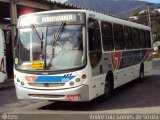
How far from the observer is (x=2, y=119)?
34.2 ft

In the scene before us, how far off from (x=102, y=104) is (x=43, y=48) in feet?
8.57

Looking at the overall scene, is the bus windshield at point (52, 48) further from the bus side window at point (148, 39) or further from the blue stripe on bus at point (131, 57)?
the bus side window at point (148, 39)

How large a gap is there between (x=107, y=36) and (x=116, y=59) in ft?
4.11

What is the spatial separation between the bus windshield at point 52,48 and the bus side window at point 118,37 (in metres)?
3.31

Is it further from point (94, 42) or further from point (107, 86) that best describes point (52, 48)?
point (107, 86)

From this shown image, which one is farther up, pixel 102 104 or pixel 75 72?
pixel 75 72

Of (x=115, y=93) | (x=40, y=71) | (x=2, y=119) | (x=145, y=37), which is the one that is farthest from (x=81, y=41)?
(x=145, y=37)

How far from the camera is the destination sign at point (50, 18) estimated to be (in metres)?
12.0

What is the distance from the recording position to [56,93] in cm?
1158

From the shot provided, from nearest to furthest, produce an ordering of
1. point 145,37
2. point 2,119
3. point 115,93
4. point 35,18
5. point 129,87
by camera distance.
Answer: point 2,119 → point 35,18 → point 115,93 → point 129,87 → point 145,37

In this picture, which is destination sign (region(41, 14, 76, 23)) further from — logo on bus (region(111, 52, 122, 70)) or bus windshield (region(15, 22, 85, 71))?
logo on bus (region(111, 52, 122, 70))

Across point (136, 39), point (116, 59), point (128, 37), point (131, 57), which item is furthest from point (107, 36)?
point (136, 39)

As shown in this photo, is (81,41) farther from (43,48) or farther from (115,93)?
(115,93)

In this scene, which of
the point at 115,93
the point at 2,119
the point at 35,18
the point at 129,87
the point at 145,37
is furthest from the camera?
the point at 145,37
